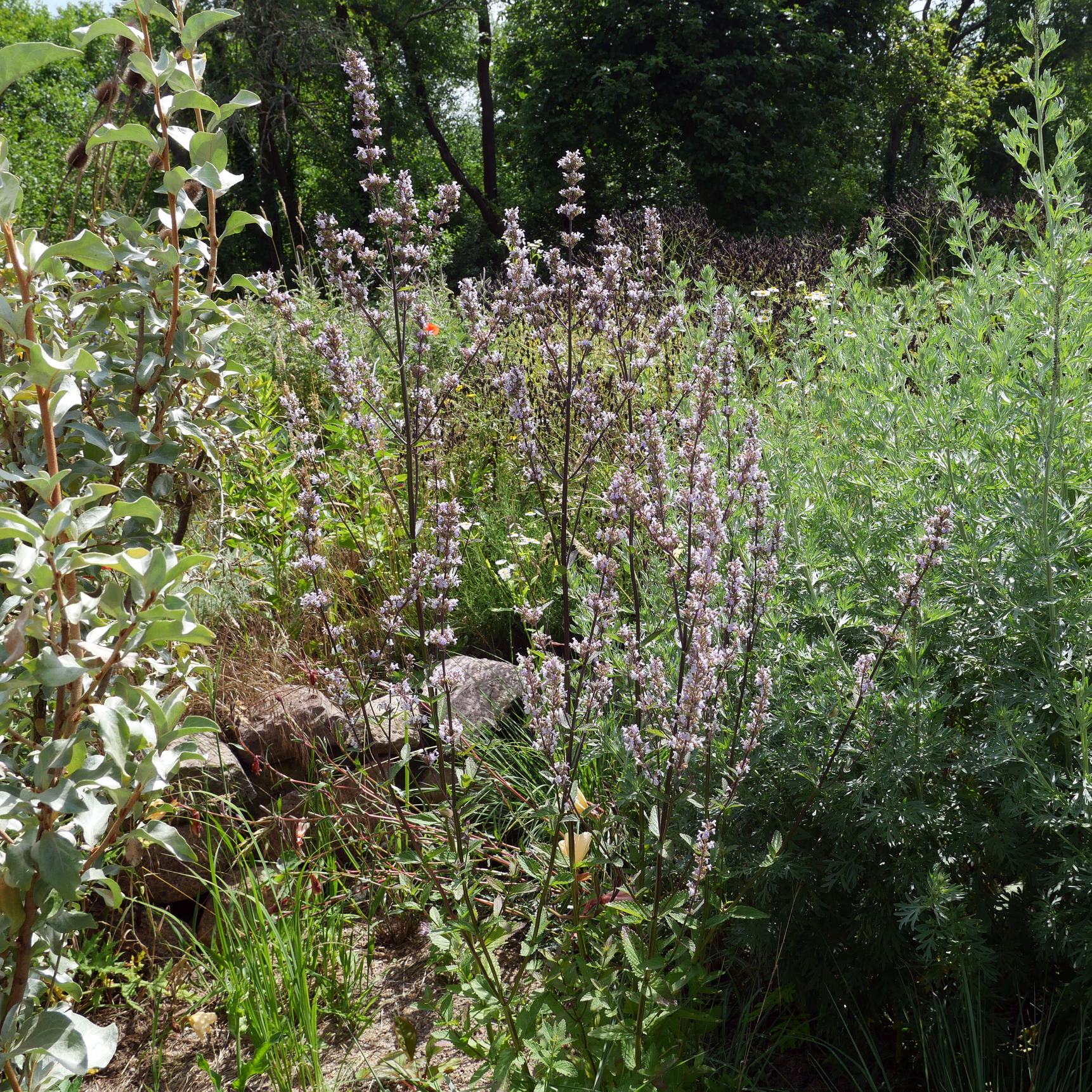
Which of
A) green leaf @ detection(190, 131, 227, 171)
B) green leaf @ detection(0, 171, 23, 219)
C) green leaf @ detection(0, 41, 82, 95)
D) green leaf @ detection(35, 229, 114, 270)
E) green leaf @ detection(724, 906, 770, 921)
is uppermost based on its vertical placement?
green leaf @ detection(0, 41, 82, 95)

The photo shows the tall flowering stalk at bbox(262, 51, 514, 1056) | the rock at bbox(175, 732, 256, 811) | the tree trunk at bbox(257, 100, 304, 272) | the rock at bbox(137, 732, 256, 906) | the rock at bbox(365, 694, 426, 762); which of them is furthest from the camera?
the tree trunk at bbox(257, 100, 304, 272)

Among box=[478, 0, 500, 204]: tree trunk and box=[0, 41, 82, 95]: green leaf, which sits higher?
box=[478, 0, 500, 204]: tree trunk

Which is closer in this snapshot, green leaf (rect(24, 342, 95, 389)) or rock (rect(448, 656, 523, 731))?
green leaf (rect(24, 342, 95, 389))

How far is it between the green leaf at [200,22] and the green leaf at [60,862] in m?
1.40

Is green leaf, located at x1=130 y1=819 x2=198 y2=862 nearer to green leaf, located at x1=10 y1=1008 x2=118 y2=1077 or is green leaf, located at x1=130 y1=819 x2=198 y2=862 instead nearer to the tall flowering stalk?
green leaf, located at x1=10 y1=1008 x2=118 y2=1077

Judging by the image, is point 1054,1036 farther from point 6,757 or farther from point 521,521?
point 521,521

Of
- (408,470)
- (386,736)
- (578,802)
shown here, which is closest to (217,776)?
(386,736)

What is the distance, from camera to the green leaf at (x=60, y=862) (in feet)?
4.54

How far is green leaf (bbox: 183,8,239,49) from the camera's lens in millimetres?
1687

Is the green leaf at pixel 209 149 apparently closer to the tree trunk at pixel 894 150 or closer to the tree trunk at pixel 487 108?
the tree trunk at pixel 487 108

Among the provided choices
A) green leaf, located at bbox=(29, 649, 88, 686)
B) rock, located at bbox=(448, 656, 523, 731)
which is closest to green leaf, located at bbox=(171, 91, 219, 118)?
green leaf, located at bbox=(29, 649, 88, 686)

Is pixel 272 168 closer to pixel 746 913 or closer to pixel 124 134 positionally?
pixel 124 134

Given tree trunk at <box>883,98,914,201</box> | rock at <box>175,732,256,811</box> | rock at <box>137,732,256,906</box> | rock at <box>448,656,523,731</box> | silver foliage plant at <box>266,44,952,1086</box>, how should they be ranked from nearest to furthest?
silver foliage plant at <box>266,44,952,1086</box> → rock at <box>137,732,256,906</box> → rock at <box>175,732,256,811</box> → rock at <box>448,656,523,731</box> → tree trunk at <box>883,98,914,201</box>

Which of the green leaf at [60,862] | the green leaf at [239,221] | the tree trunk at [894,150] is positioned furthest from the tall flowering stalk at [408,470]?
the tree trunk at [894,150]
